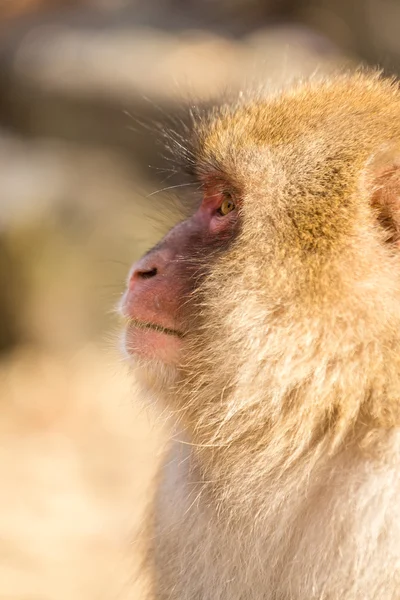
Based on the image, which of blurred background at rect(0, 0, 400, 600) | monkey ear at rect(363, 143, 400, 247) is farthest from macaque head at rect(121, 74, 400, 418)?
blurred background at rect(0, 0, 400, 600)

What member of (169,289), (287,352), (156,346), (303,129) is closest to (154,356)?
(156,346)

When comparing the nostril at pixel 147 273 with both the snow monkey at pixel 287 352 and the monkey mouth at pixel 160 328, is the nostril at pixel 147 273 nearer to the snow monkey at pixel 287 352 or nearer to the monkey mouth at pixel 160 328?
the snow monkey at pixel 287 352

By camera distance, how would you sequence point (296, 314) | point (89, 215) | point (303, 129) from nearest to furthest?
point (296, 314), point (303, 129), point (89, 215)

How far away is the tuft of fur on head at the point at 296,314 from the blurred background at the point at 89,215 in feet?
1.33

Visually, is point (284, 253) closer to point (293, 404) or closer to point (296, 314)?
point (296, 314)

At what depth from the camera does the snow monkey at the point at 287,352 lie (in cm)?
169

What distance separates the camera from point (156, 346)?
1967 mm

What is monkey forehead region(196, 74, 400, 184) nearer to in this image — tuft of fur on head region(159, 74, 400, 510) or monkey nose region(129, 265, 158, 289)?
tuft of fur on head region(159, 74, 400, 510)

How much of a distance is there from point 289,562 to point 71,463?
296 cm

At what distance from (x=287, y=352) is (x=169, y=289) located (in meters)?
0.35

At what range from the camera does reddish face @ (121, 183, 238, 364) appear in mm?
1938

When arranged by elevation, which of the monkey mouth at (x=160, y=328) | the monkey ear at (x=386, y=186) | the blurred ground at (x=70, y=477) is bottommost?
the blurred ground at (x=70, y=477)

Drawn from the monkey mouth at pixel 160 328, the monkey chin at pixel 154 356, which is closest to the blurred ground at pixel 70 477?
the monkey chin at pixel 154 356

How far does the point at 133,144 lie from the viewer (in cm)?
700
